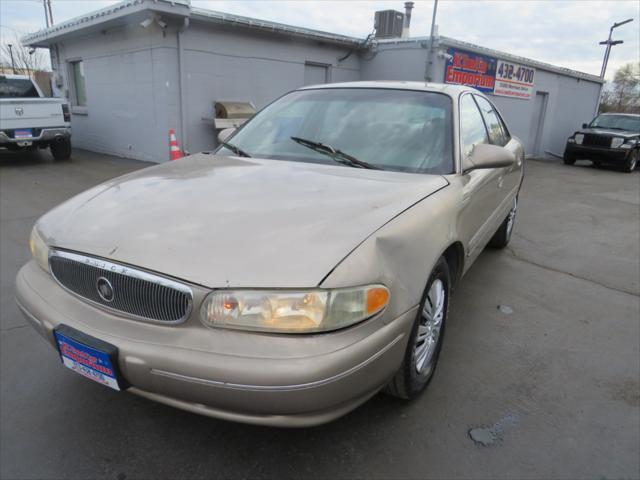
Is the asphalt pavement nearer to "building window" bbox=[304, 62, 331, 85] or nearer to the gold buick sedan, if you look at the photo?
the gold buick sedan

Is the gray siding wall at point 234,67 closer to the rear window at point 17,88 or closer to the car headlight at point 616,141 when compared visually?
the rear window at point 17,88

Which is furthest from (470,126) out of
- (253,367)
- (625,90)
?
(625,90)

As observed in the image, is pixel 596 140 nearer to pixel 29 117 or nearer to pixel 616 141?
pixel 616 141

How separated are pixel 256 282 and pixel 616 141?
49.3 feet

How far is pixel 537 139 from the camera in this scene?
54.4 ft

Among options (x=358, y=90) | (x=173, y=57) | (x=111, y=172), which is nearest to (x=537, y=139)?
(x=173, y=57)

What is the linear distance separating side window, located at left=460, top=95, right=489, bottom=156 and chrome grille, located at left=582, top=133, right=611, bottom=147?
12.4 metres

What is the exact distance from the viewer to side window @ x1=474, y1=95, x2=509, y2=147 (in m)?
3.70

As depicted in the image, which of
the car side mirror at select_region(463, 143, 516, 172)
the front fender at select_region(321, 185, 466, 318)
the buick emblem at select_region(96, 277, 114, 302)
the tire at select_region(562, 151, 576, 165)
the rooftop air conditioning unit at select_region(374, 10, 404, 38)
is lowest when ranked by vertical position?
the tire at select_region(562, 151, 576, 165)

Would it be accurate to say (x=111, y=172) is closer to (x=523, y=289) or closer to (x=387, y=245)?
(x=523, y=289)

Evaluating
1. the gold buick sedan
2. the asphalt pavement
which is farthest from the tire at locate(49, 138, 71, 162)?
the gold buick sedan

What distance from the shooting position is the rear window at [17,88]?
9406 millimetres

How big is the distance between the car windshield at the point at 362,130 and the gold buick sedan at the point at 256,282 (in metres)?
0.07

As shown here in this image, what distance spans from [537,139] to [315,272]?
17525 mm
